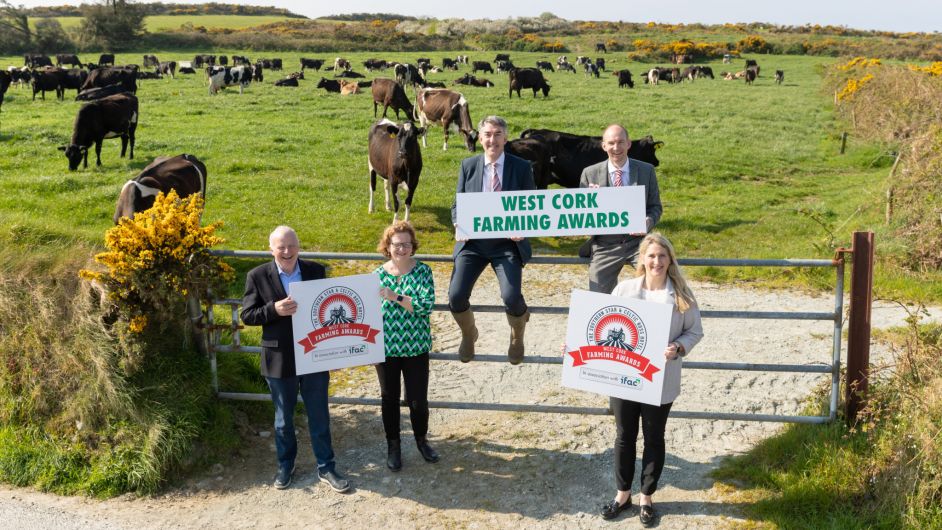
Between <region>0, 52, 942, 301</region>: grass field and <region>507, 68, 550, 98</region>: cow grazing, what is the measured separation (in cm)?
98

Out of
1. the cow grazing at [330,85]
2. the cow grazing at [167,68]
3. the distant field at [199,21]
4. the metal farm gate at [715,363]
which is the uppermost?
the distant field at [199,21]

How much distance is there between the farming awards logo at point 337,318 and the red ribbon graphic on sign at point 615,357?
1565 millimetres

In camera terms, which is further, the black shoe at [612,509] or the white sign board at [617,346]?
the black shoe at [612,509]

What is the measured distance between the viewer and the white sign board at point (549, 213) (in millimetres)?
6344

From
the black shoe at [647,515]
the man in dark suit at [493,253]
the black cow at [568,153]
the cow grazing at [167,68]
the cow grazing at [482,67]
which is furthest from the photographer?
the cow grazing at [482,67]

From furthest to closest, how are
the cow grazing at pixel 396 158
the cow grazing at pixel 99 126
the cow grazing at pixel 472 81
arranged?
the cow grazing at pixel 472 81 < the cow grazing at pixel 99 126 < the cow grazing at pixel 396 158

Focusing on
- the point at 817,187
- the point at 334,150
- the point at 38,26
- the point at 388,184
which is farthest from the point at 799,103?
the point at 38,26

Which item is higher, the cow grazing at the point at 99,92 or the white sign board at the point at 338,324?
the cow grazing at the point at 99,92

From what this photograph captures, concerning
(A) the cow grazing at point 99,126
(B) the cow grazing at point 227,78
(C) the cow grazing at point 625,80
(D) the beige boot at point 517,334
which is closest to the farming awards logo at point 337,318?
(D) the beige boot at point 517,334

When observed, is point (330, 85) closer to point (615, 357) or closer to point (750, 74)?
point (750, 74)

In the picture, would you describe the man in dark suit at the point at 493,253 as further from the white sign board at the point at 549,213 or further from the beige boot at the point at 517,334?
the white sign board at the point at 549,213

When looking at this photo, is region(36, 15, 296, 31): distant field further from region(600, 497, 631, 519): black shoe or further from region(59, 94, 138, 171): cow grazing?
region(600, 497, 631, 519): black shoe

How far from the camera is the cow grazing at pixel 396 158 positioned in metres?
14.3

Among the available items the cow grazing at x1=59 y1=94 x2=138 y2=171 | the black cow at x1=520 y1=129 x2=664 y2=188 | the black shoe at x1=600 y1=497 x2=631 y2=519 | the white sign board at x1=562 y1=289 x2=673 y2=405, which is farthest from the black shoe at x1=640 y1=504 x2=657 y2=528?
the cow grazing at x1=59 y1=94 x2=138 y2=171
